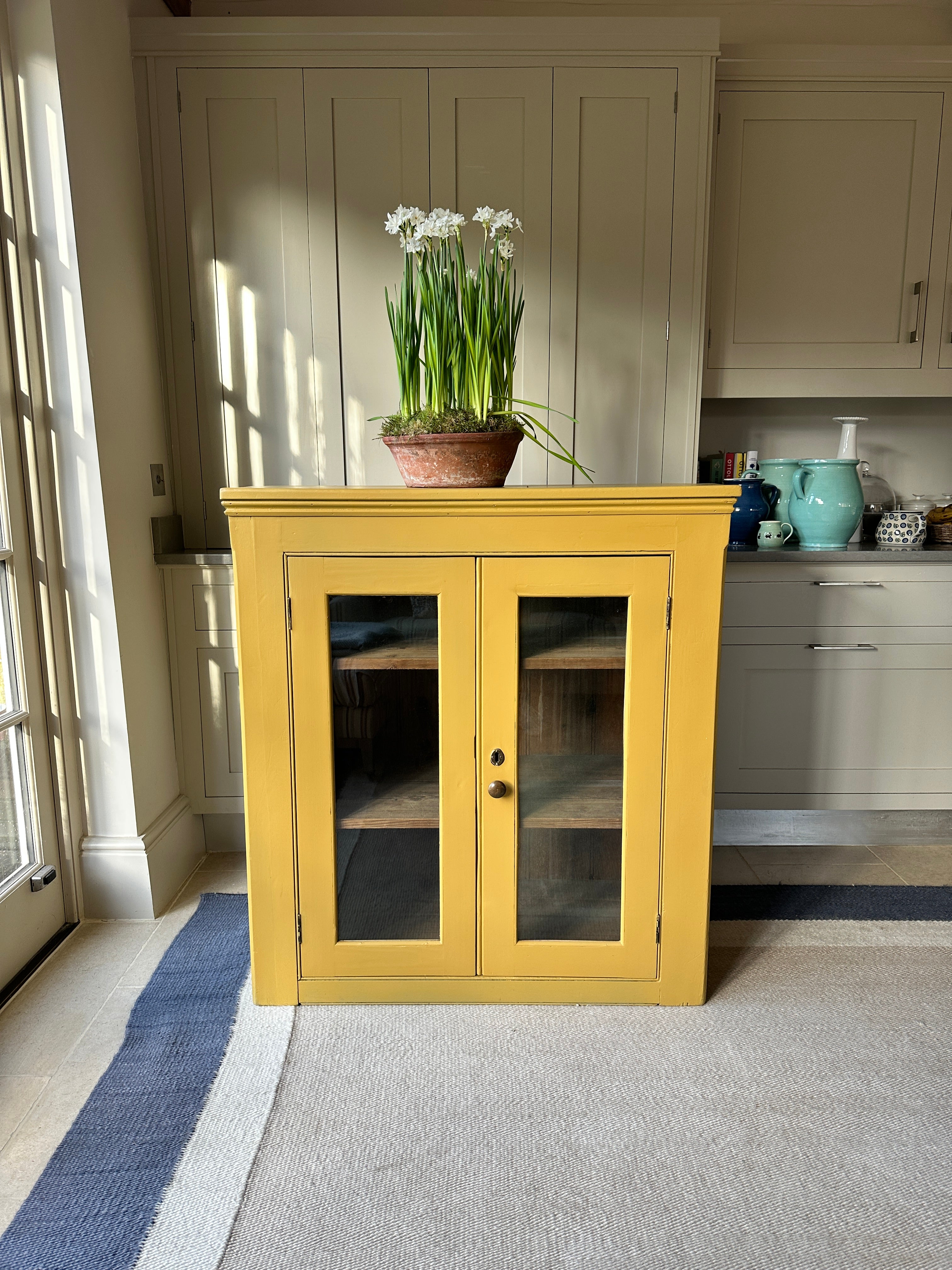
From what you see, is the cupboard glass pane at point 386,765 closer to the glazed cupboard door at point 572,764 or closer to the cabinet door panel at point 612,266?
the glazed cupboard door at point 572,764

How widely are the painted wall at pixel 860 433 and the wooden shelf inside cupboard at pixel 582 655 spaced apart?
5.19 feet

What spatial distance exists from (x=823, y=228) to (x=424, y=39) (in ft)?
4.35

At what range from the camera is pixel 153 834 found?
2.20 m

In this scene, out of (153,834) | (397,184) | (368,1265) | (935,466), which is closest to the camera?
(368,1265)

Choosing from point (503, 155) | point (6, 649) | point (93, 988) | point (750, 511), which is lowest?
point (93, 988)

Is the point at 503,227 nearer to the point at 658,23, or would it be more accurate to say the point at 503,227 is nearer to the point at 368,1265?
the point at 658,23

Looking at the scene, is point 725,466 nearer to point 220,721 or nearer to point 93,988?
point 220,721

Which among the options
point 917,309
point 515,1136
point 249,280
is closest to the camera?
point 515,1136

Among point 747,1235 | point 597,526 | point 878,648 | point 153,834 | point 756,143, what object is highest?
point 756,143

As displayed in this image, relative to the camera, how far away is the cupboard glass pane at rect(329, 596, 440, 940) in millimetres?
1649

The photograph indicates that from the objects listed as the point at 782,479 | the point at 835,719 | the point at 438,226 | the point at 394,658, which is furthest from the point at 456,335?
the point at 835,719

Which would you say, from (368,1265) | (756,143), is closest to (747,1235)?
(368,1265)

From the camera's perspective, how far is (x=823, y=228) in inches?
102

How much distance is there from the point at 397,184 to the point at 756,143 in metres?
1.13
